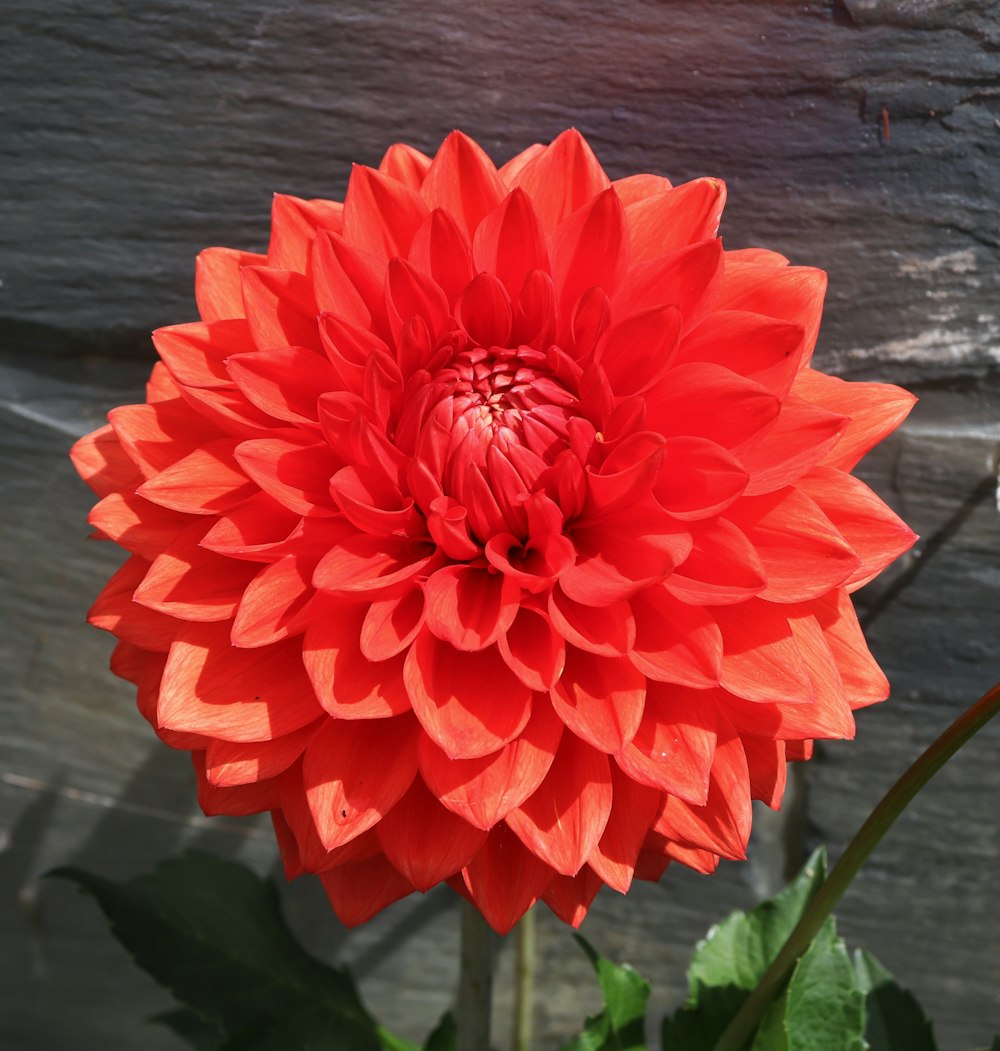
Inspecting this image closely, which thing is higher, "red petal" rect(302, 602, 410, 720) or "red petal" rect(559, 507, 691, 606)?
"red petal" rect(559, 507, 691, 606)

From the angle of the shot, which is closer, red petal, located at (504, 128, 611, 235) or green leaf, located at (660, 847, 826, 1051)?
red petal, located at (504, 128, 611, 235)

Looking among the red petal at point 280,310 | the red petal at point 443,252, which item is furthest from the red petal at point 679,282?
the red petal at point 280,310

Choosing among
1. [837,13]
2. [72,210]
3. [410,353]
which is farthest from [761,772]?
[72,210]

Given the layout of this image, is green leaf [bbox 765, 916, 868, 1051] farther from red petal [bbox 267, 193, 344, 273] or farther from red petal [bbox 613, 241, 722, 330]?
red petal [bbox 267, 193, 344, 273]

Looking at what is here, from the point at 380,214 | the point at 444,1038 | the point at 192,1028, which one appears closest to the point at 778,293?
the point at 380,214

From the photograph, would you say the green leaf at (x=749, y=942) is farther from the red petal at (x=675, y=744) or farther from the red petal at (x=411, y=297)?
the red petal at (x=411, y=297)

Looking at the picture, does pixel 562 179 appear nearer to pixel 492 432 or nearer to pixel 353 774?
pixel 492 432

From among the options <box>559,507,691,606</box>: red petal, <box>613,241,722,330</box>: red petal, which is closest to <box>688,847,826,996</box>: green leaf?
<box>559,507,691,606</box>: red petal
